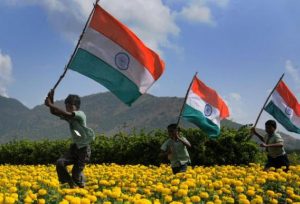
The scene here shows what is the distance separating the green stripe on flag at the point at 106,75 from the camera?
8.36m

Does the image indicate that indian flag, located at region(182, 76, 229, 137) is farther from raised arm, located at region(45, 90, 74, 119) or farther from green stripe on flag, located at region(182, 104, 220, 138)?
raised arm, located at region(45, 90, 74, 119)

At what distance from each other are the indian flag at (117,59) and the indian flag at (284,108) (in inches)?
190

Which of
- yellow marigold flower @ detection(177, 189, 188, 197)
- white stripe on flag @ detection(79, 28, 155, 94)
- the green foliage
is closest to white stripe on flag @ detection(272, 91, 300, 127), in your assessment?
the green foliage

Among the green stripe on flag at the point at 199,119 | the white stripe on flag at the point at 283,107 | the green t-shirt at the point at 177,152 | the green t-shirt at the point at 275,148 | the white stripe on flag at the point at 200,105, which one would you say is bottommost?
the green t-shirt at the point at 177,152

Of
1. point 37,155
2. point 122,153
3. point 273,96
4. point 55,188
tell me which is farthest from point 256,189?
point 37,155

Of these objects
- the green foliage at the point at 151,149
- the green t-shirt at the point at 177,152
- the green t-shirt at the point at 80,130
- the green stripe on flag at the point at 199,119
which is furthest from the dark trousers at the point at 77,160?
the green foliage at the point at 151,149

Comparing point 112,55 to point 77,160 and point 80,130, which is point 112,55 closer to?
point 80,130

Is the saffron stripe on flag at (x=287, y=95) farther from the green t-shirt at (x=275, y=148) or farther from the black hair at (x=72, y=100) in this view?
the black hair at (x=72, y=100)

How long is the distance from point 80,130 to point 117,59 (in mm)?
1462

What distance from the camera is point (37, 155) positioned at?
1933 cm

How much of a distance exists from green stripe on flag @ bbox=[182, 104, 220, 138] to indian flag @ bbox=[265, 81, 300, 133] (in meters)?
2.06

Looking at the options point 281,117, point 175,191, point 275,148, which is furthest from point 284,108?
point 175,191

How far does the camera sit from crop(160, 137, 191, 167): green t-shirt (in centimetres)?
998

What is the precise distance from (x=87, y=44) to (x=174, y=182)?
112 inches
